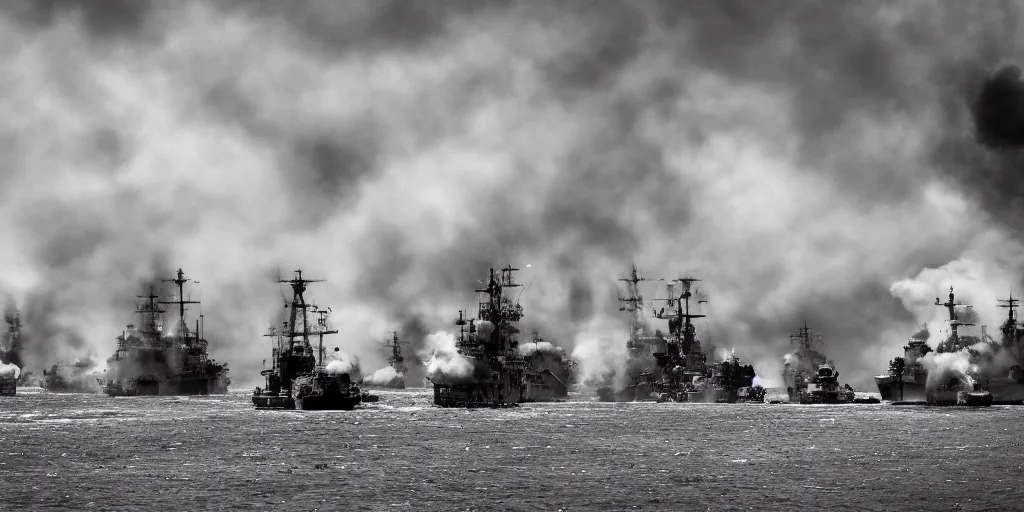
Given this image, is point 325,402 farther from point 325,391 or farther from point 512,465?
point 512,465

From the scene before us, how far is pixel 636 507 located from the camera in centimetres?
6819

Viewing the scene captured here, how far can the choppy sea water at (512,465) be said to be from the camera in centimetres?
7156

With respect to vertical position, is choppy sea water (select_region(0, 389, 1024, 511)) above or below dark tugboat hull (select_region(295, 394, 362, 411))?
below

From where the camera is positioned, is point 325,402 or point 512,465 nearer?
point 512,465

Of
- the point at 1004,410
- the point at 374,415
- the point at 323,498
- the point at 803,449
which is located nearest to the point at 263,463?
the point at 323,498

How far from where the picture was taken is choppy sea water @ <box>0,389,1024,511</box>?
235ft

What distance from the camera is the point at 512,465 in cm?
9481

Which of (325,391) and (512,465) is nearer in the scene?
(512,465)

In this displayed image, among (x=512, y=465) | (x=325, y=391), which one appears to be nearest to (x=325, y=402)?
(x=325, y=391)

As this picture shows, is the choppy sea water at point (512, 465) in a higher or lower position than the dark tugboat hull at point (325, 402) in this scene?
lower

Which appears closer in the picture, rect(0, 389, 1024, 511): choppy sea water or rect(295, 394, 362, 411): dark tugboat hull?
rect(0, 389, 1024, 511): choppy sea water

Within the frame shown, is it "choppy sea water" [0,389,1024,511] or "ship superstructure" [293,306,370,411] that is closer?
"choppy sea water" [0,389,1024,511]

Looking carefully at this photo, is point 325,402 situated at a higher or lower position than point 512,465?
higher

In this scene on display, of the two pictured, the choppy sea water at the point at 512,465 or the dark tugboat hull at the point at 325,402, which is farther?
the dark tugboat hull at the point at 325,402
